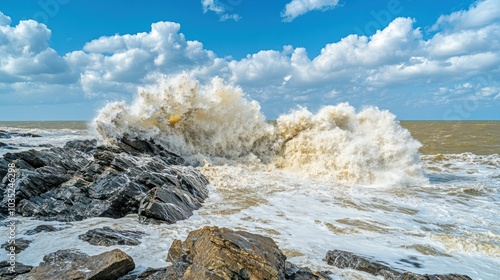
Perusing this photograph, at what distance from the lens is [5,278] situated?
A: 404cm

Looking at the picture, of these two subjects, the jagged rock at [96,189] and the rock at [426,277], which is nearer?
the rock at [426,277]

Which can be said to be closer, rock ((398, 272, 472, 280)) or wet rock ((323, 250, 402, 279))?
rock ((398, 272, 472, 280))

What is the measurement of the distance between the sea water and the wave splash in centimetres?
5

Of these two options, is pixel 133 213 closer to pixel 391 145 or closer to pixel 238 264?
pixel 238 264

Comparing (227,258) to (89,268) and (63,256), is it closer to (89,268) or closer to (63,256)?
(89,268)

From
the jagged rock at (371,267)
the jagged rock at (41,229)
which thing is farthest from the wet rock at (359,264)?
the jagged rock at (41,229)

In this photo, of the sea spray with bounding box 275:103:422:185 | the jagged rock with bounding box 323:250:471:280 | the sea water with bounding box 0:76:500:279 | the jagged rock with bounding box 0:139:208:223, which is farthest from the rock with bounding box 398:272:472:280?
the sea spray with bounding box 275:103:422:185

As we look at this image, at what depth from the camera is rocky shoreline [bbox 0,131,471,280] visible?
151 inches

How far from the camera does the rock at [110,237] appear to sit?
5.51 metres

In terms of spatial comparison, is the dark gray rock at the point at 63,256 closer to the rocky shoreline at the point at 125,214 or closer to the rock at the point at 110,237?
the rocky shoreline at the point at 125,214

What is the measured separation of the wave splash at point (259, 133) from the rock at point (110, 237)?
883cm

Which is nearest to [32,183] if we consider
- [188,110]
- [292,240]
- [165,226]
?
[165,226]

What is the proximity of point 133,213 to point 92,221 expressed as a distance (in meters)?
0.84

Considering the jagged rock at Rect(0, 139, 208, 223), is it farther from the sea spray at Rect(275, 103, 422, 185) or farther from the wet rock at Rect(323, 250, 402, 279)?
the sea spray at Rect(275, 103, 422, 185)
